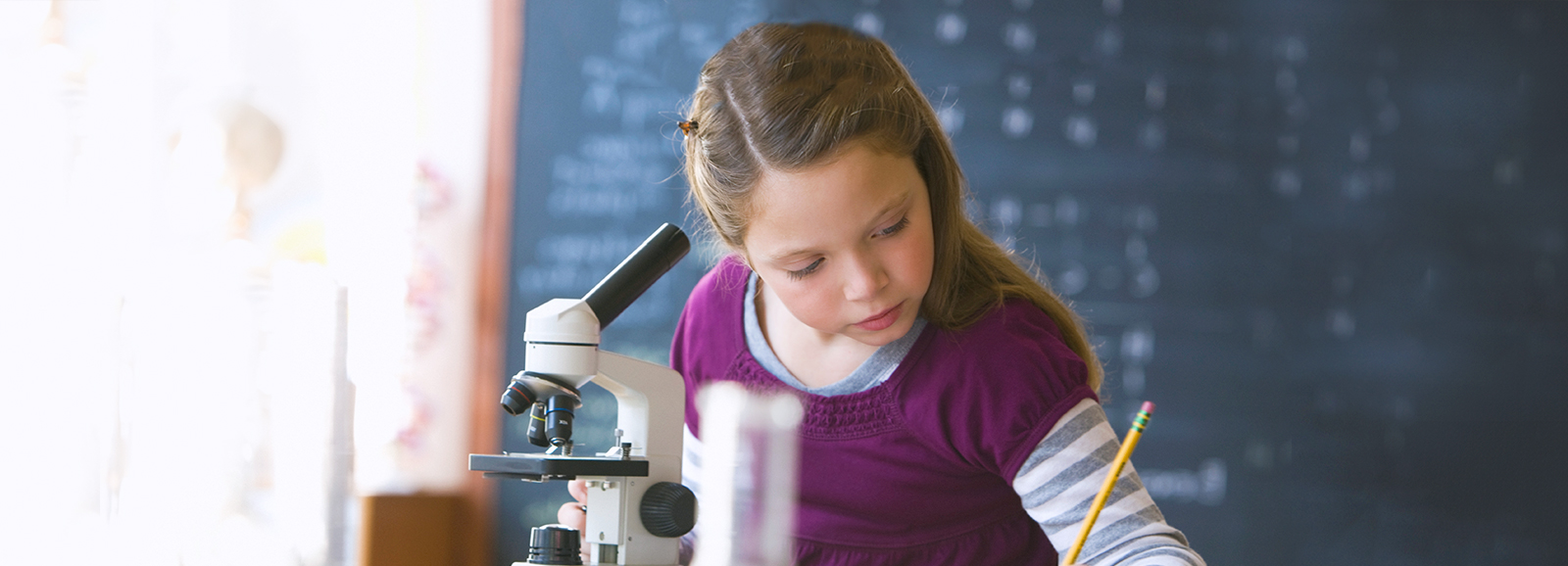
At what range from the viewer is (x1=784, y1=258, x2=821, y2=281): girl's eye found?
3.31 ft

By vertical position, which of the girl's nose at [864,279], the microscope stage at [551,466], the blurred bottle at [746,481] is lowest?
the microscope stage at [551,466]

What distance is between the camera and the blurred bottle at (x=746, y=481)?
1.91ft

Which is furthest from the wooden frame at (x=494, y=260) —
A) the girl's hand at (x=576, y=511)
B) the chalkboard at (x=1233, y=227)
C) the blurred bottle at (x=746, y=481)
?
the blurred bottle at (x=746, y=481)

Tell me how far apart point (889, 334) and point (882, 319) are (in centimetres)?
9

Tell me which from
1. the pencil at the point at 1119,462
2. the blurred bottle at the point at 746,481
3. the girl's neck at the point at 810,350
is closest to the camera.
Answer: the blurred bottle at the point at 746,481

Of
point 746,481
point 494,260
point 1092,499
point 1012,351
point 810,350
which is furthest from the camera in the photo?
point 494,260

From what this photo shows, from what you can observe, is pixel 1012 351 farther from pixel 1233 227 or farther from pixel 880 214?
pixel 1233 227

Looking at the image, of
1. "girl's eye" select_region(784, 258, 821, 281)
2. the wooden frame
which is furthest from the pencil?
the wooden frame

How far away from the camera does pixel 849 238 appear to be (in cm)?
96

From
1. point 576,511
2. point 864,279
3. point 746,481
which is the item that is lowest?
point 576,511

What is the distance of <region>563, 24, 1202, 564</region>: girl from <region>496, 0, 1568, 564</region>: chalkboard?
155 centimetres

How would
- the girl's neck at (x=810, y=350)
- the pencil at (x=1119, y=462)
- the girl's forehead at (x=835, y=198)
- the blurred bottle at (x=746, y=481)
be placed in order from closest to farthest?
1. the blurred bottle at (x=746, y=481)
2. the pencil at (x=1119, y=462)
3. the girl's forehead at (x=835, y=198)
4. the girl's neck at (x=810, y=350)

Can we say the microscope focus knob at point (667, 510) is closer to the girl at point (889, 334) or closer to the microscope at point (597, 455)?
the microscope at point (597, 455)

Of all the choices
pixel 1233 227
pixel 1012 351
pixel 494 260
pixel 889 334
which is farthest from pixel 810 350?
pixel 1233 227
